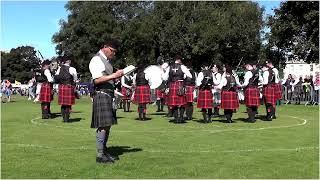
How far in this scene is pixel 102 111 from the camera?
7.35 meters

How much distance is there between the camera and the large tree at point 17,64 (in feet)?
304

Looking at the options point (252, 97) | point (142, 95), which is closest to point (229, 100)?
point (252, 97)

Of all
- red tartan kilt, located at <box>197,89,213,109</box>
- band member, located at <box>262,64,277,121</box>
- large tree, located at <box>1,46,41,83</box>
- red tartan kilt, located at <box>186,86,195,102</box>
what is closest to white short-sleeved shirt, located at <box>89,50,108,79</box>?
red tartan kilt, located at <box>197,89,213,109</box>

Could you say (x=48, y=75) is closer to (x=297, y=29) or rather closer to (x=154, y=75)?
(x=154, y=75)

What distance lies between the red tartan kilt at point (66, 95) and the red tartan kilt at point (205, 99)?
3.36 metres

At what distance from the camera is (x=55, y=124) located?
13016 mm

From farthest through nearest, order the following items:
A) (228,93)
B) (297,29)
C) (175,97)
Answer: (297,29), (228,93), (175,97)

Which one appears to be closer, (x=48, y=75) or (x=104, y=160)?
(x=104, y=160)

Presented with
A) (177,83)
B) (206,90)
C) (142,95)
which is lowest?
(142,95)

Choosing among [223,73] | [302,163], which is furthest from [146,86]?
[302,163]

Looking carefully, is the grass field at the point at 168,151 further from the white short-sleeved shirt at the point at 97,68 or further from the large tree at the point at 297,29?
the large tree at the point at 297,29

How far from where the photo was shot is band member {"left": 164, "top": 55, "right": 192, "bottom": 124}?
1289 cm

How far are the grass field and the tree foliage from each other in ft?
117

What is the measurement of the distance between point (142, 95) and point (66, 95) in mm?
2091
